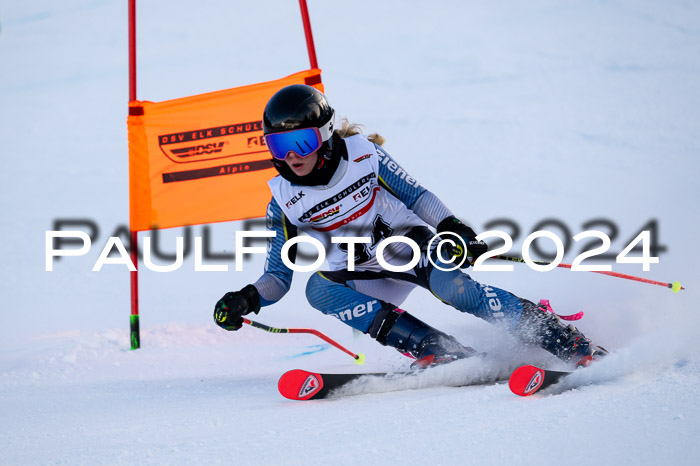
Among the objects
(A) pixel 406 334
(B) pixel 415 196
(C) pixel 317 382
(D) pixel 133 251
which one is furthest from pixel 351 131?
(D) pixel 133 251

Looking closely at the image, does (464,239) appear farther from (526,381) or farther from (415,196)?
(526,381)

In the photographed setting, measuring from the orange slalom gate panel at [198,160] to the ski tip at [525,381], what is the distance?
254 centimetres

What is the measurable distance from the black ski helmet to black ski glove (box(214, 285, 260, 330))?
51 centimetres

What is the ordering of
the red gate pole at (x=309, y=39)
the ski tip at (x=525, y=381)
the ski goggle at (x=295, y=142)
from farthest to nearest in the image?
the red gate pole at (x=309, y=39), the ski goggle at (x=295, y=142), the ski tip at (x=525, y=381)

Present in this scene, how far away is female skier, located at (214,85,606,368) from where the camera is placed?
2.63 meters

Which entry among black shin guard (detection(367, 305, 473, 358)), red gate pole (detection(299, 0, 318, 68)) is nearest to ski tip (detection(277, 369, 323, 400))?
black shin guard (detection(367, 305, 473, 358))

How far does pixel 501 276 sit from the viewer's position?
202 inches

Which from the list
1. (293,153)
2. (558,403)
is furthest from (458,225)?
(558,403)

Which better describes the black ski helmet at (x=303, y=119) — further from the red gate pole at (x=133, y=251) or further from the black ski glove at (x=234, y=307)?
the red gate pole at (x=133, y=251)

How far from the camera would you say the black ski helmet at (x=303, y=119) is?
2.61 metres

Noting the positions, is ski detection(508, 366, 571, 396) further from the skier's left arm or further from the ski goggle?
the ski goggle

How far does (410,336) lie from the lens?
280cm

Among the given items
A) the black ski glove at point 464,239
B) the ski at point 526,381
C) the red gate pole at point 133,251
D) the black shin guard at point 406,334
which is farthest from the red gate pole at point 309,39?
the ski at point 526,381

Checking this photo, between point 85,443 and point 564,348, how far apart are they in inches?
69.7
